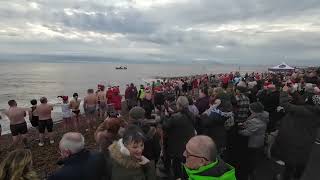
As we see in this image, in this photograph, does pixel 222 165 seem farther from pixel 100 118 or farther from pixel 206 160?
pixel 100 118

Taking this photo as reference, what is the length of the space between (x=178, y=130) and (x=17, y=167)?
3296 mm

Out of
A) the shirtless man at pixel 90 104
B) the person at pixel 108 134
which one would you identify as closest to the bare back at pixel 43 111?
the shirtless man at pixel 90 104

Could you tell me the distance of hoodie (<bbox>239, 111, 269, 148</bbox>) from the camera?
661 cm

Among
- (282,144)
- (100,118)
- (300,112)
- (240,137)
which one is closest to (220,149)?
(240,137)

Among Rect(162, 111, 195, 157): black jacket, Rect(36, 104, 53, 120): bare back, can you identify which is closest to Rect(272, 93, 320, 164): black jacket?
Rect(162, 111, 195, 157): black jacket

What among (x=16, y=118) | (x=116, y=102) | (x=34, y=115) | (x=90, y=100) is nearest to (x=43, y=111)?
(x=34, y=115)

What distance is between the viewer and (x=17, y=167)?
10.9 feet

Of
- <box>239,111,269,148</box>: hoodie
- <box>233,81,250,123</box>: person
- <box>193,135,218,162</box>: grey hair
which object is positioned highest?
<box>193,135,218,162</box>: grey hair

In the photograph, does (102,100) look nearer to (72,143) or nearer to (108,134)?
(108,134)

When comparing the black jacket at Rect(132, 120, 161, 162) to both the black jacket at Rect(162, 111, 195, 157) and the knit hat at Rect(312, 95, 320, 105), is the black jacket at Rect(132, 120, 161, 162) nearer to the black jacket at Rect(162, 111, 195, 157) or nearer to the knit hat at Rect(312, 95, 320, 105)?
the black jacket at Rect(162, 111, 195, 157)

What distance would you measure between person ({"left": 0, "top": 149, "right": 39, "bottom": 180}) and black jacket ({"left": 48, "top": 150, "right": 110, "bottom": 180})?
37cm

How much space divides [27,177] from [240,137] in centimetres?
440

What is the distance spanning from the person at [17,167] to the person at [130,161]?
88 centimetres

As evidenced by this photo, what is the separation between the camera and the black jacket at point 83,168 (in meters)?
3.71
